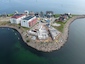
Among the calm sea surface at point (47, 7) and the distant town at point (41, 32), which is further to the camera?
the calm sea surface at point (47, 7)

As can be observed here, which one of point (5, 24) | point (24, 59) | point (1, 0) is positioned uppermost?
point (1, 0)

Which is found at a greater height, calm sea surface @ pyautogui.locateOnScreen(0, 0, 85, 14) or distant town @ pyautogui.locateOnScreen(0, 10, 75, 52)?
calm sea surface @ pyautogui.locateOnScreen(0, 0, 85, 14)

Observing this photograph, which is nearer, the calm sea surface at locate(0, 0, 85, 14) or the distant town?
the distant town

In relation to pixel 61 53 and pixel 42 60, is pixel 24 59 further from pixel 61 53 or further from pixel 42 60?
pixel 61 53

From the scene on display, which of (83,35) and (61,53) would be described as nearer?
(61,53)

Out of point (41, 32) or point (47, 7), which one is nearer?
point (41, 32)

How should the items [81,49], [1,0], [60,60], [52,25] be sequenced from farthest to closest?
1. [1,0]
2. [52,25]
3. [81,49]
4. [60,60]

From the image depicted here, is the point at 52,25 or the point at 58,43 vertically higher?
the point at 52,25

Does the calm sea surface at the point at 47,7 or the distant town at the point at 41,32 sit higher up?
the calm sea surface at the point at 47,7

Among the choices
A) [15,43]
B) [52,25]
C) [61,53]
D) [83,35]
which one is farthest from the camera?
[52,25]

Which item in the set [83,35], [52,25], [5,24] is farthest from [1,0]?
A: [83,35]

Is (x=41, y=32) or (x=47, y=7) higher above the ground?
(x=47, y=7)
